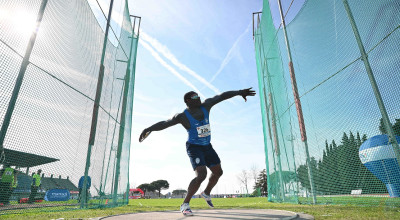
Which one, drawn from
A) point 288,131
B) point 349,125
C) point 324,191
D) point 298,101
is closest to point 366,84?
point 349,125

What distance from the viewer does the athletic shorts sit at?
347 cm

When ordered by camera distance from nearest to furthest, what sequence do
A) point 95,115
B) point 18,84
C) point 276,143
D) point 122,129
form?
point 18,84 < point 95,115 < point 122,129 < point 276,143

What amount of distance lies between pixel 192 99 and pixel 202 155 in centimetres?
93

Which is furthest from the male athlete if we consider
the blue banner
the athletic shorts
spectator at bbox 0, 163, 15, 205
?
the blue banner

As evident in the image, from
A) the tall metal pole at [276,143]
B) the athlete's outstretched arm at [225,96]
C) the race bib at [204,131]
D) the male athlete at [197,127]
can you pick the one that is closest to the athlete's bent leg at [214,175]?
the male athlete at [197,127]

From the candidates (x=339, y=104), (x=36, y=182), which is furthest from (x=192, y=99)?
(x=36, y=182)

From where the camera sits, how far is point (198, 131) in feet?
11.9

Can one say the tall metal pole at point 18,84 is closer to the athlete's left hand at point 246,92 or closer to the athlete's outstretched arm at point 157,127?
the athlete's outstretched arm at point 157,127

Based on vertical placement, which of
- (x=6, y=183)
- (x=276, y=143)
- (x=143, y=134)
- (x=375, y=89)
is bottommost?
(x=6, y=183)

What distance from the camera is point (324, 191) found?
526 cm

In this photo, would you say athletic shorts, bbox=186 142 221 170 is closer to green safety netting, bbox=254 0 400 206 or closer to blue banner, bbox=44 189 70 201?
green safety netting, bbox=254 0 400 206

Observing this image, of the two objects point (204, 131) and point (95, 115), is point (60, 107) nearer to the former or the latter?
point (95, 115)

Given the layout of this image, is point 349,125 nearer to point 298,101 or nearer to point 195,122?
point 298,101

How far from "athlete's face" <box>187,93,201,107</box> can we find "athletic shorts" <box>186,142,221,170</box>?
660 mm
